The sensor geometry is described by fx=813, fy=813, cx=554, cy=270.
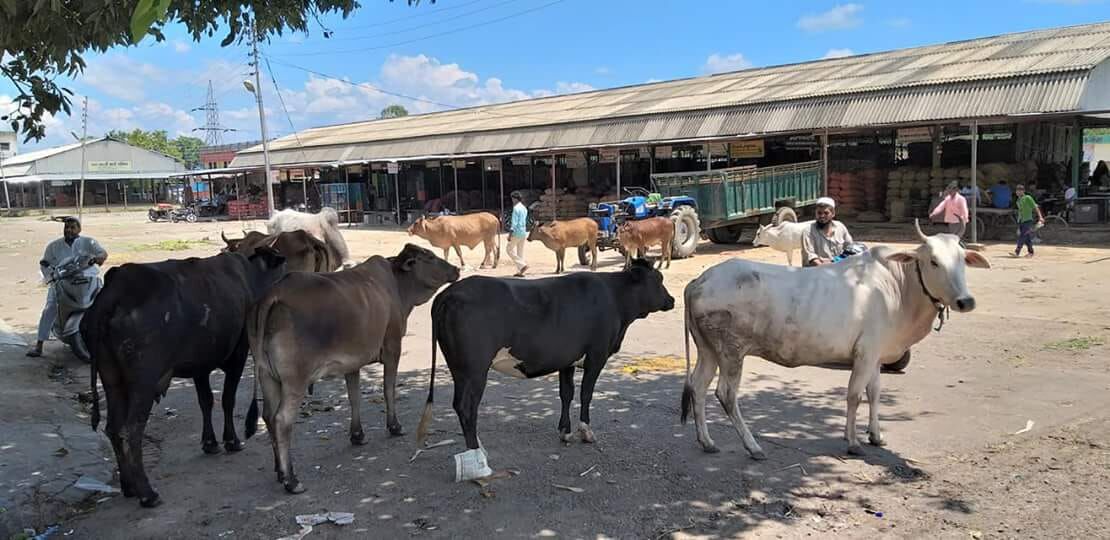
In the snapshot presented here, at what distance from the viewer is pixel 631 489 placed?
4867mm

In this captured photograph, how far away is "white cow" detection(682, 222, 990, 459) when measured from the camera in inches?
210

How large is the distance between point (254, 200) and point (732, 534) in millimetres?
43383

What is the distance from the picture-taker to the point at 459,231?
692 inches

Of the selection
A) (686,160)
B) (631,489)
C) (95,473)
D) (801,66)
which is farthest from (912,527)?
(801,66)

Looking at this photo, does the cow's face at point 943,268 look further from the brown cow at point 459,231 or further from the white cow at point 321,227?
the brown cow at point 459,231

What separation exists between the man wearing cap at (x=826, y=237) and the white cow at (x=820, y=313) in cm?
187

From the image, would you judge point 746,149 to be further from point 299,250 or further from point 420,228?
point 299,250

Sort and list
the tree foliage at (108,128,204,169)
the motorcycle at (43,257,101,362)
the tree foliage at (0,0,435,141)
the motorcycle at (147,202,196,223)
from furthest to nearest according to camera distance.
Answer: the tree foliage at (108,128,204,169) < the motorcycle at (147,202,196,223) < the motorcycle at (43,257,101,362) < the tree foliage at (0,0,435,141)

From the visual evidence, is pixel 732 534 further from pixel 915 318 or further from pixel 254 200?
pixel 254 200

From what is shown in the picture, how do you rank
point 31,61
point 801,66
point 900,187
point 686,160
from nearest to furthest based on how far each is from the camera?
point 31,61 → point 900,187 → point 686,160 → point 801,66

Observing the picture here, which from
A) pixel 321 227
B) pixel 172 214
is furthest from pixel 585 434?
pixel 172 214

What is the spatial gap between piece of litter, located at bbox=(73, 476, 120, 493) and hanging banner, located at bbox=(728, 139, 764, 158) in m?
22.2

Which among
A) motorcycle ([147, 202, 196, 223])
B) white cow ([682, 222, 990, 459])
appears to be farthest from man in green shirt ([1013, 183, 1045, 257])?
motorcycle ([147, 202, 196, 223])

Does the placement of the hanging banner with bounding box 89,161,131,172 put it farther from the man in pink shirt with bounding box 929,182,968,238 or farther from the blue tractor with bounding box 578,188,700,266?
the man in pink shirt with bounding box 929,182,968,238
